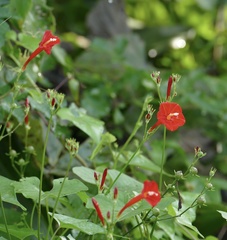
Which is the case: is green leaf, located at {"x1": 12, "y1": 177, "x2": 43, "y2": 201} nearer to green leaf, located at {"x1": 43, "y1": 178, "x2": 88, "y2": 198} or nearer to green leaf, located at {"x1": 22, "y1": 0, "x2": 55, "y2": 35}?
green leaf, located at {"x1": 43, "y1": 178, "x2": 88, "y2": 198}

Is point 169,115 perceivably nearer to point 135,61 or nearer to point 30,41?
point 30,41

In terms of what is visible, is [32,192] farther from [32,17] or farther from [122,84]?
[122,84]

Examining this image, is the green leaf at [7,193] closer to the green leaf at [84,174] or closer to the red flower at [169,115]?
the green leaf at [84,174]

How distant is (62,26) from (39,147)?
1.49 metres

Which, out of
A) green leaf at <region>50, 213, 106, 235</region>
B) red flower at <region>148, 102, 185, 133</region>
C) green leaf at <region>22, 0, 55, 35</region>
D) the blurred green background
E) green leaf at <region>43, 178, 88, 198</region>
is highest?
red flower at <region>148, 102, 185, 133</region>

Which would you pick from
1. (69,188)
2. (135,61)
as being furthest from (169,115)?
(135,61)

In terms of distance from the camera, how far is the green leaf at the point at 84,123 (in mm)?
1347

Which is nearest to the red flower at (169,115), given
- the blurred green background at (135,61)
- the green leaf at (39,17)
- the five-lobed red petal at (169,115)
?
the five-lobed red petal at (169,115)

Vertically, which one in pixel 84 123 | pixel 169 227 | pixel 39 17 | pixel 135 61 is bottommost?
pixel 135 61

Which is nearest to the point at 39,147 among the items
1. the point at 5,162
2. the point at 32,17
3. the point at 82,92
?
the point at 5,162

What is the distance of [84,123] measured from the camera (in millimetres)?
1368

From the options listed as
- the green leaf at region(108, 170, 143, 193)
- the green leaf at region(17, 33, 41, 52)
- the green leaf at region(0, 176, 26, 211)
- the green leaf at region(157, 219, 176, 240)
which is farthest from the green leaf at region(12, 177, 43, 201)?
the green leaf at region(17, 33, 41, 52)

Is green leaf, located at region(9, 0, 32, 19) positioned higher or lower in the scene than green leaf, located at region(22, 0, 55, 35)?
higher

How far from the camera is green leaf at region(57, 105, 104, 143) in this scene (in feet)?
4.42
